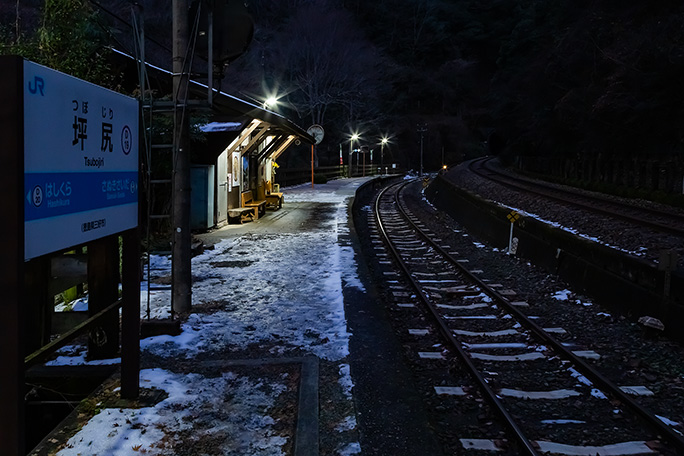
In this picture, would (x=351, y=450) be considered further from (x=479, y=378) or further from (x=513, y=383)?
(x=513, y=383)

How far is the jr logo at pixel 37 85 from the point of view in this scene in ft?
9.30

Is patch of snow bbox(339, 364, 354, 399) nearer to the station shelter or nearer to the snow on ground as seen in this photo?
the snow on ground

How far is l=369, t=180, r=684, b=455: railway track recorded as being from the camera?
4.46 m

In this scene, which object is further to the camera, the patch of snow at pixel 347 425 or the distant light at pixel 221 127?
the distant light at pixel 221 127

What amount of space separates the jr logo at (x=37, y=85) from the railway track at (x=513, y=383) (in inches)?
152

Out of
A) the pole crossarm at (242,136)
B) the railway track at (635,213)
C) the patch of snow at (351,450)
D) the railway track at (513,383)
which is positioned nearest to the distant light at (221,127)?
the pole crossarm at (242,136)

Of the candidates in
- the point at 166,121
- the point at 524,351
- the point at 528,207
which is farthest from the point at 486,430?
the point at 528,207

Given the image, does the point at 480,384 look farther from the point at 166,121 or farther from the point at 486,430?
the point at 166,121

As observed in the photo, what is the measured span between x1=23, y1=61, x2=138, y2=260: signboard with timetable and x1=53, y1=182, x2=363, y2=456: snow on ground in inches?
58.5

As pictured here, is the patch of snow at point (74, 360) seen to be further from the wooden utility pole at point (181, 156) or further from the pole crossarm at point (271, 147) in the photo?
the pole crossarm at point (271, 147)

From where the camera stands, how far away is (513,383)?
5668 mm

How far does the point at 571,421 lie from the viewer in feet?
15.8

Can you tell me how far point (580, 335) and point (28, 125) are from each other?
6874 mm

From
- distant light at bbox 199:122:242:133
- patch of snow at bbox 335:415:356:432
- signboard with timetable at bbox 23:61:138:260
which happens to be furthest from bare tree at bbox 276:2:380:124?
patch of snow at bbox 335:415:356:432
